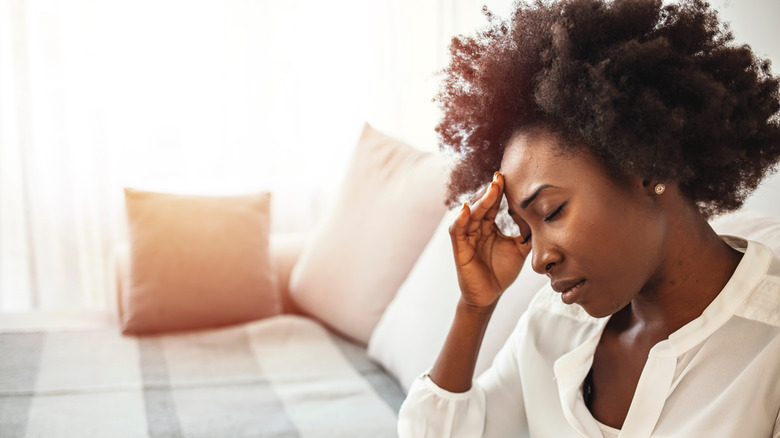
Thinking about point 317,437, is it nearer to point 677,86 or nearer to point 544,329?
point 544,329

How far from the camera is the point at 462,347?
3.93 ft

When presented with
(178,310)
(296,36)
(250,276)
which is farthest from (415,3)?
(178,310)

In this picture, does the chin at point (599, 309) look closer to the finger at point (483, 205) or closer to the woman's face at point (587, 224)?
the woman's face at point (587, 224)

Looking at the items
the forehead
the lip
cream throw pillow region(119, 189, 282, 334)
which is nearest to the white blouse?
the lip

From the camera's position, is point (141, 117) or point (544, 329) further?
point (141, 117)

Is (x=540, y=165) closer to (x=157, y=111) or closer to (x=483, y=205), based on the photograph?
(x=483, y=205)

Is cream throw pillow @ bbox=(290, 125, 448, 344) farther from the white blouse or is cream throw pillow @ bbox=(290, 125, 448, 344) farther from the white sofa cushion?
the white blouse

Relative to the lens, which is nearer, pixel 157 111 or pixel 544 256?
pixel 544 256

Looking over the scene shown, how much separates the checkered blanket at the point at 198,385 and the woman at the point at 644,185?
0.66m

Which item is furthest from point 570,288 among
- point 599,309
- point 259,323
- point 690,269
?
point 259,323

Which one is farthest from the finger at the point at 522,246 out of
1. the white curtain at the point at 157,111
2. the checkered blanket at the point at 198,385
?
the white curtain at the point at 157,111

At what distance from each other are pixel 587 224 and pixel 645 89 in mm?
169

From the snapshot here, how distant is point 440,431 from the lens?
3.97 feet

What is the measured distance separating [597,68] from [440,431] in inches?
25.4
